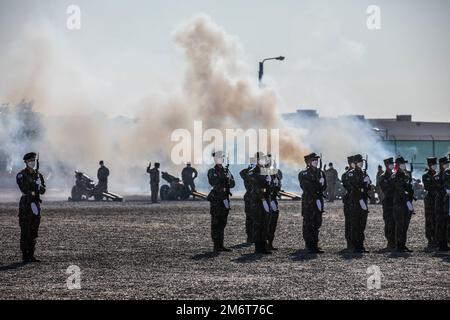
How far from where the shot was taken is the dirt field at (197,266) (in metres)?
13.5

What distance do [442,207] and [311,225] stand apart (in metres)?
2.99

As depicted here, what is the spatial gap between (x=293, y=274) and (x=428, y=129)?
A: 2853 inches

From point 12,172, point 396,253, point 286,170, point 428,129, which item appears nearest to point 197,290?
point 396,253

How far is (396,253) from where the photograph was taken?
1972cm

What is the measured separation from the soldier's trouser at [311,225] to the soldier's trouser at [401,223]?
1.67 m

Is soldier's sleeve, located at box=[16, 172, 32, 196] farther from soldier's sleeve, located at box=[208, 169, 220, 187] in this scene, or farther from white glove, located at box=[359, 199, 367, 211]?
white glove, located at box=[359, 199, 367, 211]

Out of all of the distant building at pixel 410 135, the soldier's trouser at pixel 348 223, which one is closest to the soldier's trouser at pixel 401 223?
the soldier's trouser at pixel 348 223

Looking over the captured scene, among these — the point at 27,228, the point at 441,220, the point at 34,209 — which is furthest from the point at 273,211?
the point at 27,228

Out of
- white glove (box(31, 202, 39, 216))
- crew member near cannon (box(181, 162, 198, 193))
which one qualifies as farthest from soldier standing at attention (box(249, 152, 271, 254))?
crew member near cannon (box(181, 162, 198, 193))

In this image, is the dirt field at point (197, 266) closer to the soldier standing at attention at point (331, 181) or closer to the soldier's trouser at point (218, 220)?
the soldier's trouser at point (218, 220)

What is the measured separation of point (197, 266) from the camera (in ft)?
55.6

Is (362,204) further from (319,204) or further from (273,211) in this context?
(273,211)

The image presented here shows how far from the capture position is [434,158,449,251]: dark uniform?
20.4 meters
